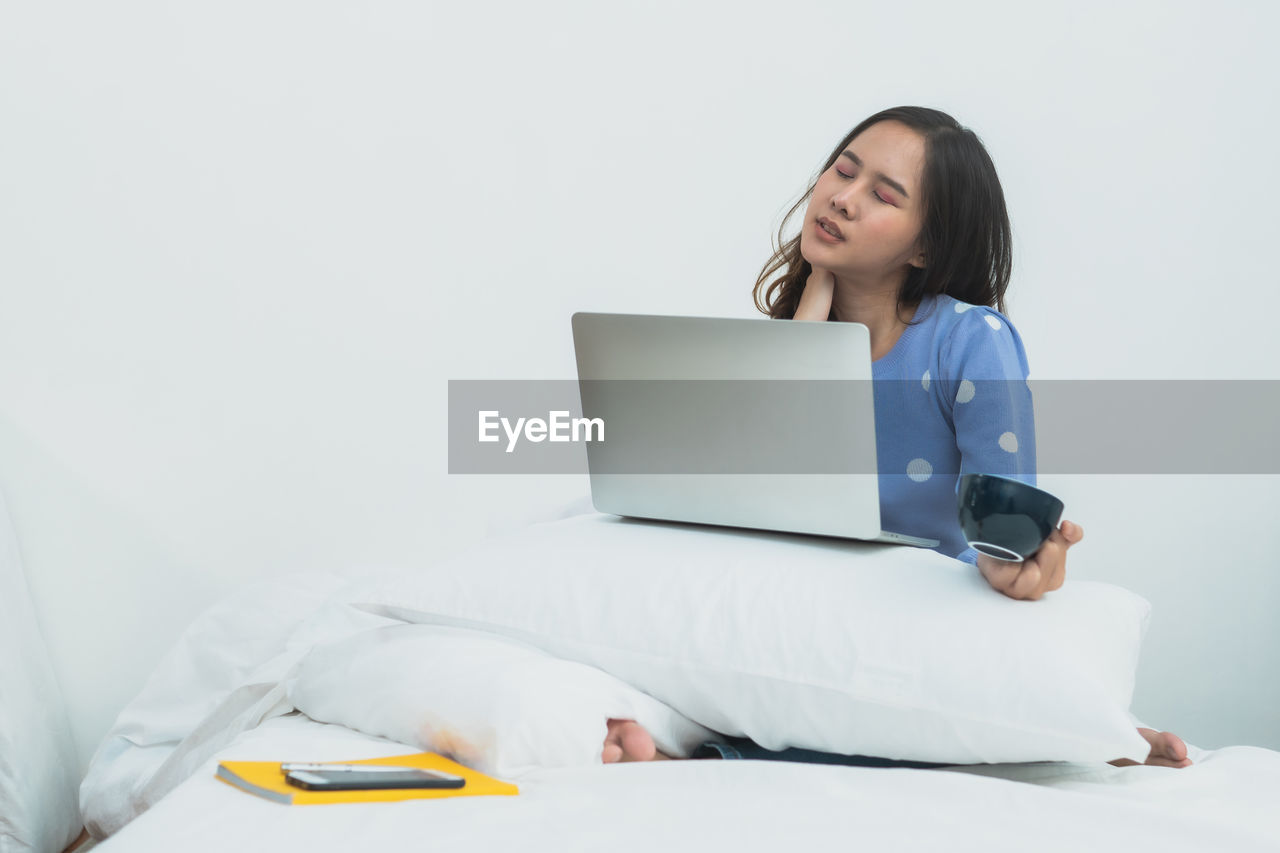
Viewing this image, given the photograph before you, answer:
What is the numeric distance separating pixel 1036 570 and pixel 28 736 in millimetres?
1305

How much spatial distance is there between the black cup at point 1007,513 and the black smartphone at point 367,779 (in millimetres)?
456

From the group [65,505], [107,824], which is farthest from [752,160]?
[107,824]

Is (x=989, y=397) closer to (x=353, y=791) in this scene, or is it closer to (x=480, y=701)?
(x=480, y=701)

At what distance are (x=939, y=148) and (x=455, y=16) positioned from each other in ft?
3.17

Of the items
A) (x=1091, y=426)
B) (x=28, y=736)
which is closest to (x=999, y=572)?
(x=1091, y=426)

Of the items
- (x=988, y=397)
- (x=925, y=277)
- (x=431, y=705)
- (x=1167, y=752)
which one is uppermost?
(x=925, y=277)

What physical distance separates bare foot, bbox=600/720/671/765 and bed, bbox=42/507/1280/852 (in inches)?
0.7

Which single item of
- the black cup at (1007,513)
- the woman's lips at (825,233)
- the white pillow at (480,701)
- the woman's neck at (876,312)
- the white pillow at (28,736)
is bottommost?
the white pillow at (28,736)

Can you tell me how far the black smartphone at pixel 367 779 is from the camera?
0.70 metres

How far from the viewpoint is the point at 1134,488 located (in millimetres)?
1921

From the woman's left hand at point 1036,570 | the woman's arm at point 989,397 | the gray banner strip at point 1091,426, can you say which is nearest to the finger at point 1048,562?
the woman's left hand at point 1036,570

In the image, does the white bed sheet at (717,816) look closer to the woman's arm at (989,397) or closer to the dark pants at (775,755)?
the dark pants at (775,755)

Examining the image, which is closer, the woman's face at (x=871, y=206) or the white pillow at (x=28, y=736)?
the woman's face at (x=871, y=206)

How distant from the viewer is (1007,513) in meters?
0.87
